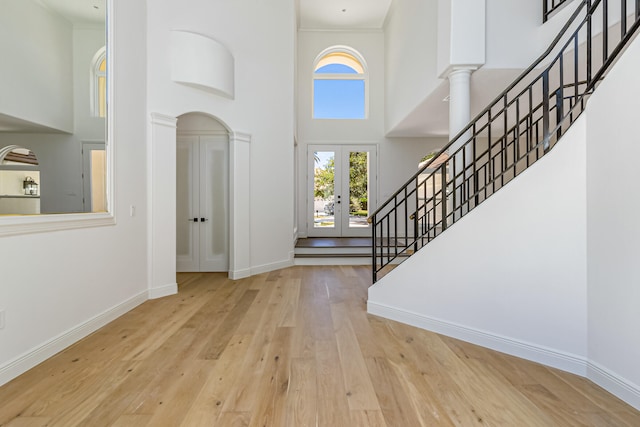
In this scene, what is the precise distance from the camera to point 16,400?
1.98 metres

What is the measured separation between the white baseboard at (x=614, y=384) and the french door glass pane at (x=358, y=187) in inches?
243

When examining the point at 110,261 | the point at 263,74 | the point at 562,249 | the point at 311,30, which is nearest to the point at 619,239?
the point at 562,249

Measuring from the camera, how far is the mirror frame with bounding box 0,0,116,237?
2311mm

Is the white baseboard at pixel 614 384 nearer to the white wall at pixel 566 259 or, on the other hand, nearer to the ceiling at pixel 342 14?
the white wall at pixel 566 259

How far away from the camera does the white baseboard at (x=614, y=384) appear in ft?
6.08

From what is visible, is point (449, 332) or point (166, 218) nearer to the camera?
point (449, 332)

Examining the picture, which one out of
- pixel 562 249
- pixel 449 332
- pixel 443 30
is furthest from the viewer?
pixel 443 30

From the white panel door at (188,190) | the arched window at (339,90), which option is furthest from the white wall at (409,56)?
the white panel door at (188,190)

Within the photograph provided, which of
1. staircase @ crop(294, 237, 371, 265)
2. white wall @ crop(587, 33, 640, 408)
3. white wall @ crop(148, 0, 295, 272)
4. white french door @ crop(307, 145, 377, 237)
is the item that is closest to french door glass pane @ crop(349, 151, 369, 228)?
white french door @ crop(307, 145, 377, 237)

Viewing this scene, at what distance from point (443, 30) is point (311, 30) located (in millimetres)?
4999

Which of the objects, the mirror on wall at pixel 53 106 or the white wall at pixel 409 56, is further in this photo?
the white wall at pixel 409 56

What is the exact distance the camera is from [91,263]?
3.07 m

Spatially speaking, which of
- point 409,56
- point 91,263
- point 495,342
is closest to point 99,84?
point 91,263

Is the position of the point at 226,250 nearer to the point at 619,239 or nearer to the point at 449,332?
the point at 449,332
